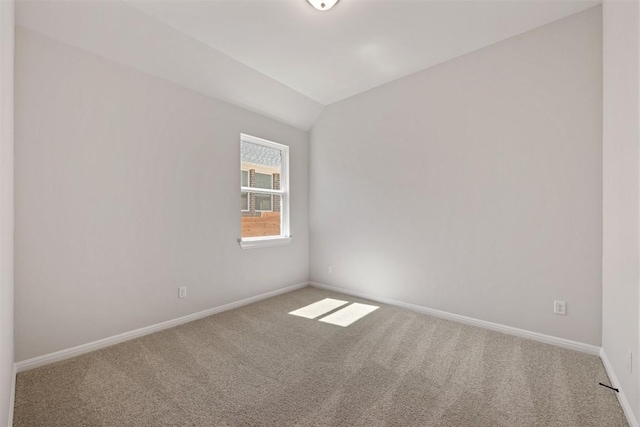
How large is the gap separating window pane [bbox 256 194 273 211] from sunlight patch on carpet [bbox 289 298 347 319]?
147 cm

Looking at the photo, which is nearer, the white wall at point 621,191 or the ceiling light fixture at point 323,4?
the white wall at point 621,191

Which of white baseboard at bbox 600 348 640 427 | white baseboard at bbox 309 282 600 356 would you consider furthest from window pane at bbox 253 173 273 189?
white baseboard at bbox 600 348 640 427

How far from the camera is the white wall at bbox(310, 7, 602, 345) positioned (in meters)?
2.27

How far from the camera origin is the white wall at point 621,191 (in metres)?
1.48

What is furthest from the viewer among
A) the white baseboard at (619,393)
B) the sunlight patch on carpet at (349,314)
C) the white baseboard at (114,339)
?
the sunlight patch on carpet at (349,314)

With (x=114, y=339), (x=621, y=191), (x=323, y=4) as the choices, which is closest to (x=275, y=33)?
(x=323, y=4)

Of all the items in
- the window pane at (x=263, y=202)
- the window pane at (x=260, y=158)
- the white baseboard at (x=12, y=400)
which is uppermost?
the window pane at (x=260, y=158)

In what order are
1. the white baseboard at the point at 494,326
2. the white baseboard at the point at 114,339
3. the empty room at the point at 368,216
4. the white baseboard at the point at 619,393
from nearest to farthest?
the white baseboard at the point at 619,393
the empty room at the point at 368,216
the white baseboard at the point at 114,339
the white baseboard at the point at 494,326

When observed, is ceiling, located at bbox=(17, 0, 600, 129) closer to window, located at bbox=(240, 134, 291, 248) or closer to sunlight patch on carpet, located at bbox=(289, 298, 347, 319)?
window, located at bbox=(240, 134, 291, 248)

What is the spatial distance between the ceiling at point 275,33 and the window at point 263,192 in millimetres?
726

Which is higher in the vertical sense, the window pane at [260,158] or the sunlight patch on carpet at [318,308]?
the window pane at [260,158]

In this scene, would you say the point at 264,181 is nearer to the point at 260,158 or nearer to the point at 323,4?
the point at 260,158

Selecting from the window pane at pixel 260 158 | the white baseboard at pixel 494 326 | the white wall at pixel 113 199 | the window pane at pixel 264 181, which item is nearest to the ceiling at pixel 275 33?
the white wall at pixel 113 199

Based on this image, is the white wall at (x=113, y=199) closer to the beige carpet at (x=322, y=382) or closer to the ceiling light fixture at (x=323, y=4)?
the beige carpet at (x=322, y=382)
